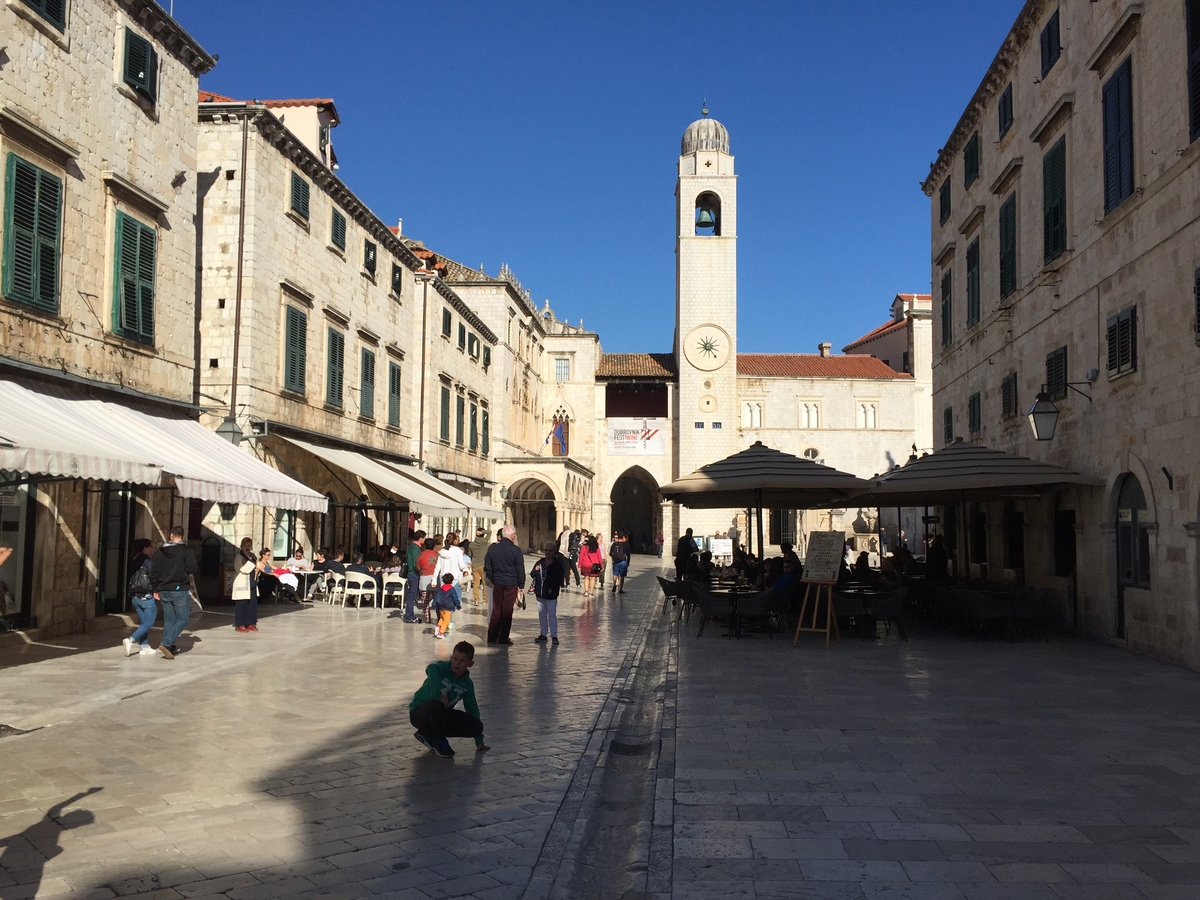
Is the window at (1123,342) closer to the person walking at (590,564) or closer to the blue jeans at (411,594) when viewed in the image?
the blue jeans at (411,594)

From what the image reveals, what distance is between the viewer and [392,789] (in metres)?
5.94

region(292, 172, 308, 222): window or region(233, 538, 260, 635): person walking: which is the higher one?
region(292, 172, 308, 222): window

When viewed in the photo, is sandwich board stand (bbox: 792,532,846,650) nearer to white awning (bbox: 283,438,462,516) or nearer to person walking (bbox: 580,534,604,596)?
white awning (bbox: 283,438,462,516)

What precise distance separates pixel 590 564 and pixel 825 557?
11.2 meters

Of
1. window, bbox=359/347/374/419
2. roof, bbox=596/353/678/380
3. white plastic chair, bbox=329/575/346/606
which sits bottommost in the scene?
white plastic chair, bbox=329/575/346/606

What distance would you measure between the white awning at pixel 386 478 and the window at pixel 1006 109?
1292 centimetres

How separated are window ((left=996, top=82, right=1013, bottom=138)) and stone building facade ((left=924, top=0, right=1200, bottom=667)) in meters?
0.06

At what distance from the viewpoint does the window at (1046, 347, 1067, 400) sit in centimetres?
1488

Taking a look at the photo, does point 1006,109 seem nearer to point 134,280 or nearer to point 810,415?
point 134,280

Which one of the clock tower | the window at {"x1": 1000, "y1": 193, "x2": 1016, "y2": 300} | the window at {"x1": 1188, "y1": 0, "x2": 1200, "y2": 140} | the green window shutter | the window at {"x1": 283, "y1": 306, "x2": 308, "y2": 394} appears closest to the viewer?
the window at {"x1": 1188, "y1": 0, "x2": 1200, "y2": 140}

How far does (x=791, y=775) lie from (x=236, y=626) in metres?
9.72

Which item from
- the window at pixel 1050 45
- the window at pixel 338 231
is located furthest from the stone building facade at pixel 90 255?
the window at pixel 1050 45

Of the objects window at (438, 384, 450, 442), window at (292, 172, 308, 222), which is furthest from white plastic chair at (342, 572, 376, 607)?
window at (438, 384, 450, 442)

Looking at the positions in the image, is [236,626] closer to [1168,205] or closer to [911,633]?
[911,633]
